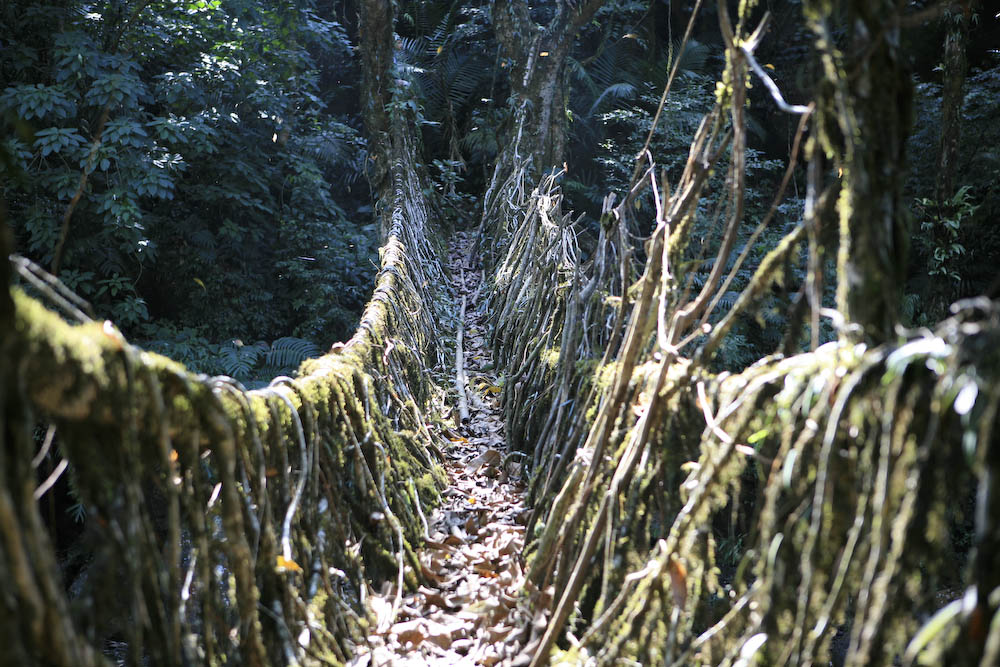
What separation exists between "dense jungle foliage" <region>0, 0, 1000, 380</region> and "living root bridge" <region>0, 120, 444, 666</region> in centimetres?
202

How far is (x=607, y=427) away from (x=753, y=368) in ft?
1.56

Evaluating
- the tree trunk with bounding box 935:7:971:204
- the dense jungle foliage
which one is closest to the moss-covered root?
the dense jungle foliage

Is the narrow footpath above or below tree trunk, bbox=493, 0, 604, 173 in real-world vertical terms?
below

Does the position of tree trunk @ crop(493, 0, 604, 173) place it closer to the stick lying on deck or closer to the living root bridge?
the stick lying on deck

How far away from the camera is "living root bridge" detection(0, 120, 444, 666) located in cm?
79

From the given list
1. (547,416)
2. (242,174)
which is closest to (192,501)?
(547,416)

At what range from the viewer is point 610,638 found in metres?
1.45

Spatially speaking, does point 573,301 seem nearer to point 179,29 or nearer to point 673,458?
point 673,458

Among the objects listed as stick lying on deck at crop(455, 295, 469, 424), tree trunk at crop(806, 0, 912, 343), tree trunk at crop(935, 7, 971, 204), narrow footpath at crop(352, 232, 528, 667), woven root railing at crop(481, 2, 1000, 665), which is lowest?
narrow footpath at crop(352, 232, 528, 667)

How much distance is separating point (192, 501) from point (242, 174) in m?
5.64

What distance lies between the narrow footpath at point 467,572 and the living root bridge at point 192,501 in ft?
0.29

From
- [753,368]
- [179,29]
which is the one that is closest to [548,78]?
[179,29]

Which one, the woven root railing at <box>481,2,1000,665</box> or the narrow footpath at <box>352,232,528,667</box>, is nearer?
the woven root railing at <box>481,2,1000,665</box>

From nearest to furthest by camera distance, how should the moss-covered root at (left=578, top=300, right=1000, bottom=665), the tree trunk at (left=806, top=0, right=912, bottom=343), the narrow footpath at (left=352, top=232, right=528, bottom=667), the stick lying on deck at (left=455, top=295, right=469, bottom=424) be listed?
the moss-covered root at (left=578, top=300, right=1000, bottom=665), the tree trunk at (left=806, top=0, right=912, bottom=343), the narrow footpath at (left=352, top=232, right=528, bottom=667), the stick lying on deck at (left=455, top=295, right=469, bottom=424)
